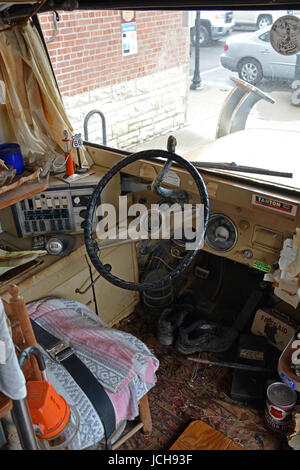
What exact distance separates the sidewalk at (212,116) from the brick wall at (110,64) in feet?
0.53

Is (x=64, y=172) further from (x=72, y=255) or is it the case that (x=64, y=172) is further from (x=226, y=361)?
(x=226, y=361)

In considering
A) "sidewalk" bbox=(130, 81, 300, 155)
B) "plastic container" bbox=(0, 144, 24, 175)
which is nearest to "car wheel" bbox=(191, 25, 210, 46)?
"sidewalk" bbox=(130, 81, 300, 155)

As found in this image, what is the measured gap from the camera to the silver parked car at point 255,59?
1.96 meters

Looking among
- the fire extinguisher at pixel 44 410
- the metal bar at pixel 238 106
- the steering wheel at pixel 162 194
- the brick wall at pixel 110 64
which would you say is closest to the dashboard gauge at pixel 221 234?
the steering wheel at pixel 162 194

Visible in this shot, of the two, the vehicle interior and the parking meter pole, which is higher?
the parking meter pole

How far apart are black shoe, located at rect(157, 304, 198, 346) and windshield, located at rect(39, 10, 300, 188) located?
112cm

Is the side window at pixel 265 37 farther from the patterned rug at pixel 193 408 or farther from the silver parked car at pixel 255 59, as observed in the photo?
the patterned rug at pixel 193 408

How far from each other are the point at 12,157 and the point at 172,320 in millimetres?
1546

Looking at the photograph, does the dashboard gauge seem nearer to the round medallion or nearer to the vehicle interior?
the vehicle interior

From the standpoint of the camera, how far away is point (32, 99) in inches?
97.6

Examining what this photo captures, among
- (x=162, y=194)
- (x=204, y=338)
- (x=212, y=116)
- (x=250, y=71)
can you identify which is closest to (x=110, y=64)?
(x=212, y=116)

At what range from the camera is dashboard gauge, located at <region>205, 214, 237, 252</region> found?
2.36 m

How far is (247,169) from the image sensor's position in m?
2.26

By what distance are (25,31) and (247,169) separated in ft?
5.04
